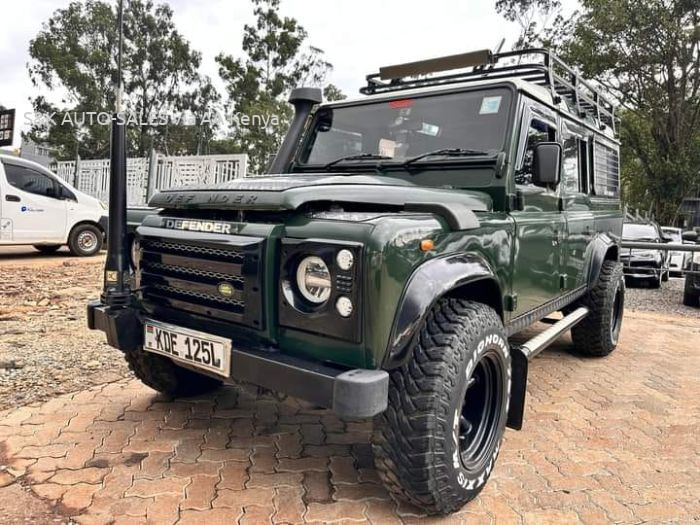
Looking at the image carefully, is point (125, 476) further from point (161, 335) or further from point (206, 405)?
point (206, 405)

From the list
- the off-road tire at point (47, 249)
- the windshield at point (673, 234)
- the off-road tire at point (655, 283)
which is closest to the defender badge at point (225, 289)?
the off-road tire at point (47, 249)

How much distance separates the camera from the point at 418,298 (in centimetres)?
197

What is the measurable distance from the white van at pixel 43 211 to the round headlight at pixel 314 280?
7761 mm

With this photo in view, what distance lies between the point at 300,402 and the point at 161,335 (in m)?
0.76

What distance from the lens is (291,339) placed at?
206cm

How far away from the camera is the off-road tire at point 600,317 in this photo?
454cm

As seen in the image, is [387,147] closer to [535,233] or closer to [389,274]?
[535,233]

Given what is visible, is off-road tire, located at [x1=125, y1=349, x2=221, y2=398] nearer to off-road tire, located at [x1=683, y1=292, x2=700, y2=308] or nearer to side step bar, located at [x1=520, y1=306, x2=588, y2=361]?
side step bar, located at [x1=520, y1=306, x2=588, y2=361]

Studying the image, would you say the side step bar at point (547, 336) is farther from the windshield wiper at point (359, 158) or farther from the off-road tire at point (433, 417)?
the windshield wiper at point (359, 158)

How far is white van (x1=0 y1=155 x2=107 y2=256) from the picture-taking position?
9.23 metres

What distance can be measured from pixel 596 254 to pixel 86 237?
9.47 m

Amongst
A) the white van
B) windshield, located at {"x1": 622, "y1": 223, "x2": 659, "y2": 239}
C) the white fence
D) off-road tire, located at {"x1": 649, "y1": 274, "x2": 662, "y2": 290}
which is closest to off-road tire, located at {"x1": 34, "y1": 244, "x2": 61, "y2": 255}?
the white van

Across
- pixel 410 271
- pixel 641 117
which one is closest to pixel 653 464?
→ pixel 410 271

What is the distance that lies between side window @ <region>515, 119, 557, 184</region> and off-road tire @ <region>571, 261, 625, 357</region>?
1.79m
